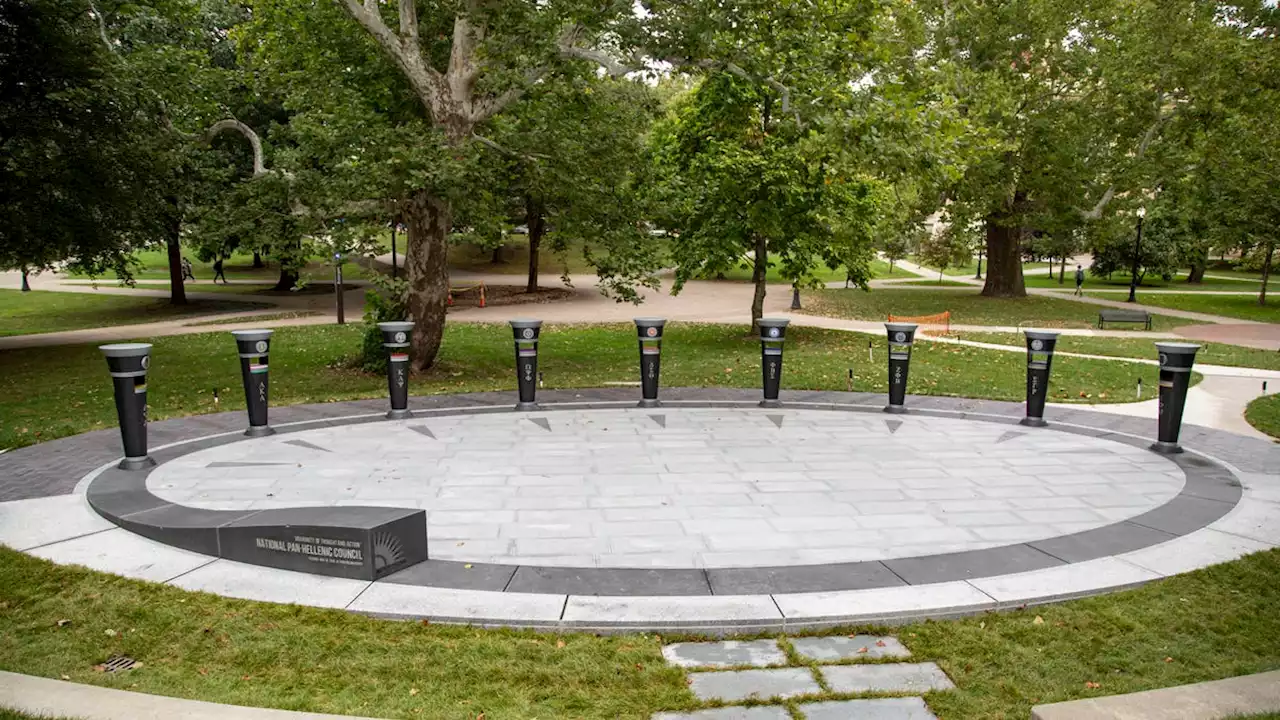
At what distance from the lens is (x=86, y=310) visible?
98.3ft

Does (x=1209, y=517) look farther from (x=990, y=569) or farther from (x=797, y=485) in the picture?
(x=797, y=485)

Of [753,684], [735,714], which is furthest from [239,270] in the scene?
[735,714]

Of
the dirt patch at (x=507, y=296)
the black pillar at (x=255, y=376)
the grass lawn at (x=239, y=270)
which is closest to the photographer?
the black pillar at (x=255, y=376)

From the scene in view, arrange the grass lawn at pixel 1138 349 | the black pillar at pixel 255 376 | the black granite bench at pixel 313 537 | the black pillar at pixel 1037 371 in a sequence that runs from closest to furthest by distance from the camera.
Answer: the black granite bench at pixel 313 537 < the black pillar at pixel 255 376 < the black pillar at pixel 1037 371 < the grass lawn at pixel 1138 349

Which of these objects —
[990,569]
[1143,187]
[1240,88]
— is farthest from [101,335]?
[1143,187]

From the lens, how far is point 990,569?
6.09 metres

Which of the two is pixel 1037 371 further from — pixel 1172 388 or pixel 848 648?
pixel 848 648

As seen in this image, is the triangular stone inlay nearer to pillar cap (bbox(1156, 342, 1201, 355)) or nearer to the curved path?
the curved path

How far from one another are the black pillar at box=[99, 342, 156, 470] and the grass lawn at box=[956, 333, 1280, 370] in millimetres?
17410

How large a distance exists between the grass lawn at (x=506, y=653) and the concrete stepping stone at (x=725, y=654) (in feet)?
0.46

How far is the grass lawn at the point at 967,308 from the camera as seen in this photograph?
2602 cm

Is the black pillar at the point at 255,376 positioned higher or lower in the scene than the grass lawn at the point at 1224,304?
higher

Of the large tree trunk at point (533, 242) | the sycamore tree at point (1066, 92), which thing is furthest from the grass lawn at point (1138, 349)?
the large tree trunk at point (533, 242)

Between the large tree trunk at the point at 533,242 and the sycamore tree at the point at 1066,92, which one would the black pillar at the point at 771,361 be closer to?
the sycamore tree at the point at 1066,92
